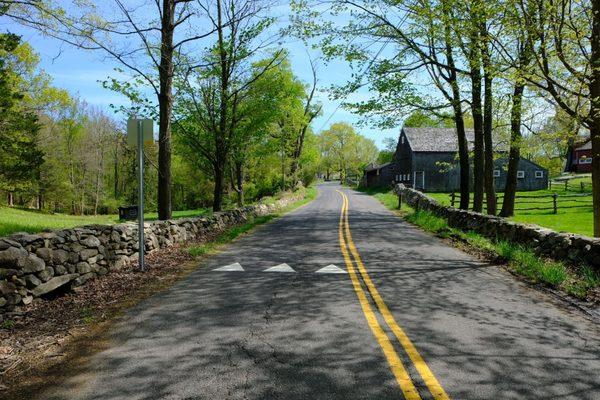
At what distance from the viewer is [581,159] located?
205 ft

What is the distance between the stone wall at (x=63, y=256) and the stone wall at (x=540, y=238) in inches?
354

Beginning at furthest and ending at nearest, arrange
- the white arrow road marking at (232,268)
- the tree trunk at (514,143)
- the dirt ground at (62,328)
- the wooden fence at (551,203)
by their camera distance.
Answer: the wooden fence at (551,203), the tree trunk at (514,143), the white arrow road marking at (232,268), the dirt ground at (62,328)

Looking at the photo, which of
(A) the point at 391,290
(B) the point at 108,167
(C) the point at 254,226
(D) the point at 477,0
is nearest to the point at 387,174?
(B) the point at 108,167

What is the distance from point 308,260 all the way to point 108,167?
56272mm

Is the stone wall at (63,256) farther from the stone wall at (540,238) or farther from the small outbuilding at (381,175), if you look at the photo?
the small outbuilding at (381,175)

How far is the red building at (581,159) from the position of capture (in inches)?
2429

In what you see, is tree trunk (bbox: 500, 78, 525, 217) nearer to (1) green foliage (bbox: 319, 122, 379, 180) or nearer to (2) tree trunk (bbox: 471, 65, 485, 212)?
(2) tree trunk (bbox: 471, 65, 485, 212)

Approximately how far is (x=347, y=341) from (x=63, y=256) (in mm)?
4930

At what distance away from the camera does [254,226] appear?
18.7 meters

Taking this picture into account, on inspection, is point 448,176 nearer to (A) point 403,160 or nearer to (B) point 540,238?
(A) point 403,160

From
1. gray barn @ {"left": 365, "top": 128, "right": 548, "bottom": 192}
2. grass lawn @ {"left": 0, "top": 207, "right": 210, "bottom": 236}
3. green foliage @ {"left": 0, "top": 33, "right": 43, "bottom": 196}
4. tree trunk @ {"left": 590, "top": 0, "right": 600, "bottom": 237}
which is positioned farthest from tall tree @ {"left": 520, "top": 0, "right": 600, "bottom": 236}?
gray barn @ {"left": 365, "top": 128, "right": 548, "bottom": 192}

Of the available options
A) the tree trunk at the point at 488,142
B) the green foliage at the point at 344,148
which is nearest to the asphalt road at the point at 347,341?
the tree trunk at the point at 488,142

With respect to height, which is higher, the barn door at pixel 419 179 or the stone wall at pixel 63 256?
the barn door at pixel 419 179

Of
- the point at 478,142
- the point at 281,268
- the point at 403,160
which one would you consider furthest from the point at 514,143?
the point at 403,160
